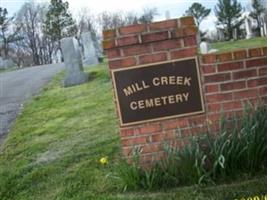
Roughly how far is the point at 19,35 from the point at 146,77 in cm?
6352

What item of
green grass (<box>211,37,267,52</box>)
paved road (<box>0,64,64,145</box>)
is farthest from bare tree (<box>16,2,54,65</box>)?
paved road (<box>0,64,64,145</box>)

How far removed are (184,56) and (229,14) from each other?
51.2 meters

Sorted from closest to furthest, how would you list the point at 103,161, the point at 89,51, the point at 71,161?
1. the point at 103,161
2. the point at 71,161
3. the point at 89,51

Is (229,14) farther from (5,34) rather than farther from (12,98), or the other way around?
(12,98)

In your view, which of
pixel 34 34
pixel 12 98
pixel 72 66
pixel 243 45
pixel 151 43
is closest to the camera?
pixel 151 43

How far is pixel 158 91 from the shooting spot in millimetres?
5066

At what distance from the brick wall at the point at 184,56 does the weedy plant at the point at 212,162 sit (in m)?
0.27

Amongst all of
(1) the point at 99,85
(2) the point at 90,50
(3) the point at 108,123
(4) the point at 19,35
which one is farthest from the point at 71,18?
(3) the point at 108,123

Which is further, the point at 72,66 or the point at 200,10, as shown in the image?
the point at 200,10

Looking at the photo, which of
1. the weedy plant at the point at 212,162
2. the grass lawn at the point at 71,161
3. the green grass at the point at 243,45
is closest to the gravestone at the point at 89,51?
the green grass at the point at 243,45

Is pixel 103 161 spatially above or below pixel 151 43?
below

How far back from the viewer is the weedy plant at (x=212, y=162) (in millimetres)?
4668

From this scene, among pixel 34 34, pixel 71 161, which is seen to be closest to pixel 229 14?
pixel 34 34

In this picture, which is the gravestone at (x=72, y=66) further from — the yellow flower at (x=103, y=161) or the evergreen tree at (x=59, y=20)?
the evergreen tree at (x=59, y=20)
